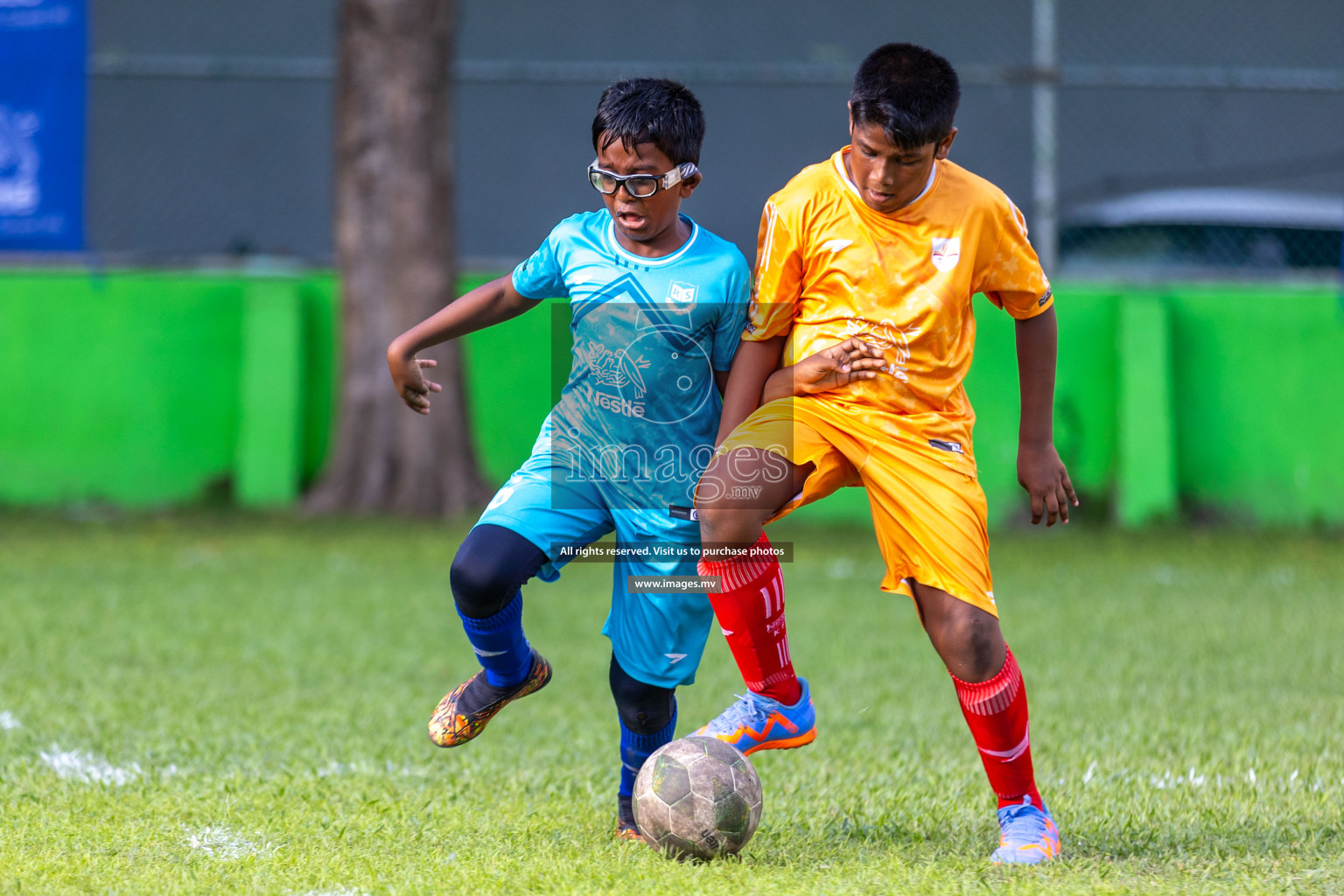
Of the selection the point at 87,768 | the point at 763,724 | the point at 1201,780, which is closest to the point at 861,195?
the point at 763,724

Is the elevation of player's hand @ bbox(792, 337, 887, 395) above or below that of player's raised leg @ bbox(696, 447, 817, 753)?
above

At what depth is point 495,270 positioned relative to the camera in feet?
32.5

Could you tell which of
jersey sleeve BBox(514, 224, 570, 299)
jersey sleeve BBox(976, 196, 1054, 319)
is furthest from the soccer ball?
jersey sleeve BBox(976, 196, 1054, 319)

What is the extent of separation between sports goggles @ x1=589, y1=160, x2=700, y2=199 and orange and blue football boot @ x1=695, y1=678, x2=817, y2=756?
1202 millimetres

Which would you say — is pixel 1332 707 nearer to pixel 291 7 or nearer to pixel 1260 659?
pixel 1260 659

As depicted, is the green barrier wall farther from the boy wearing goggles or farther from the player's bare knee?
the player's bare knee

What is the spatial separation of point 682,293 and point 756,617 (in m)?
0.76

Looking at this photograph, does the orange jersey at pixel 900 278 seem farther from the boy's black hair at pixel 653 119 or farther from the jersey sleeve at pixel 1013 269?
the boy's black hair at pixel 653 119

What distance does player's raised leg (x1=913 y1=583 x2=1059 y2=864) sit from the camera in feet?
10.3

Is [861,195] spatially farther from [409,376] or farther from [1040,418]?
[409,376]

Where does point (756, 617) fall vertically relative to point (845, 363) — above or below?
below

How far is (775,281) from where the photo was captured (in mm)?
3293

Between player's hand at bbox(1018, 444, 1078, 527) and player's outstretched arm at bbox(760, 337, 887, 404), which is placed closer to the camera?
player's outstretched arm at bbox(760, 337, 887, 404)

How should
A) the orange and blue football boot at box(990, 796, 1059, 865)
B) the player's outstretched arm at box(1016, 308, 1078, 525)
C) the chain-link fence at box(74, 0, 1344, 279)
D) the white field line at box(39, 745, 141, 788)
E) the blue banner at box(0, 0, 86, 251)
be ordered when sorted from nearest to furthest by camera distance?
the orange and blue football boot at box(990, 796, 1059, 865) < the player's outstretched arm at box(1016, 308, 1078, 525) < the white field line at box(39, 745, 141, 788) < the blue banner at box(0, 0, 86, 251) < the chain-link fence at box(74, 0, 1344, 279)
